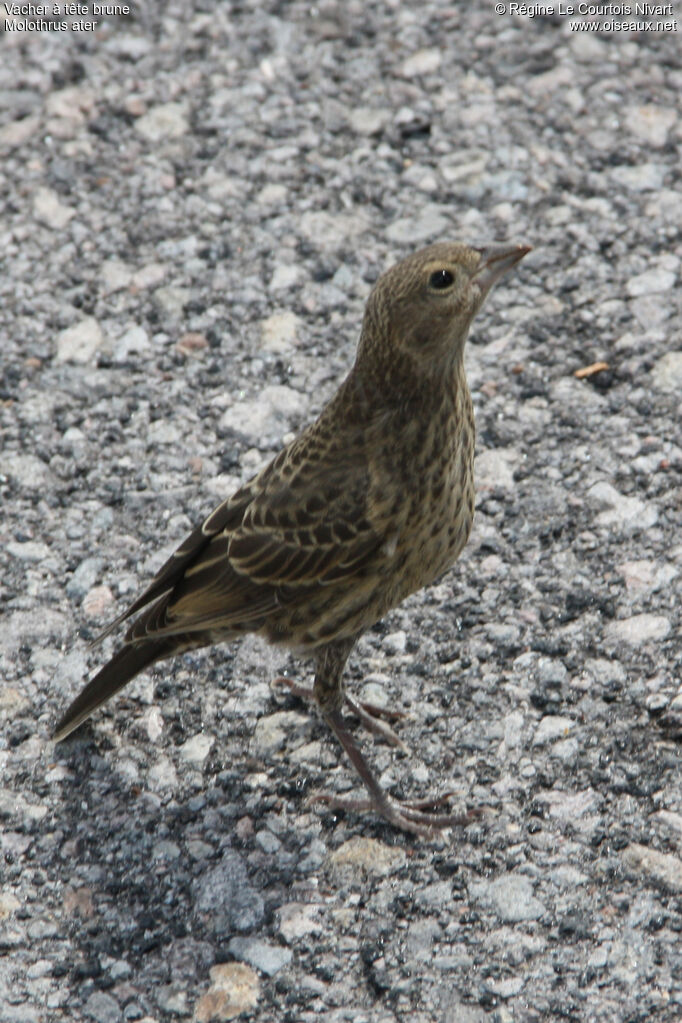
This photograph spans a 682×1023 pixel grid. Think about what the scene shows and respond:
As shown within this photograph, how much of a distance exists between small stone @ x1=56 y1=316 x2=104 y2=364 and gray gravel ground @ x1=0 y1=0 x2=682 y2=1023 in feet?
0.05

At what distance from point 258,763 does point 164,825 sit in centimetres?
40

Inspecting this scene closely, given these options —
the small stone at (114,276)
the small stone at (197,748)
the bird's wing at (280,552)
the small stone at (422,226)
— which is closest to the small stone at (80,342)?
the small stone at (114,276)

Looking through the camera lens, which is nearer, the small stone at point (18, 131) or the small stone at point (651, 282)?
the small stone at point (651, 282)

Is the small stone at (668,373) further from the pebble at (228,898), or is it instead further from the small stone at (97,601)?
the pebble at (228,898)

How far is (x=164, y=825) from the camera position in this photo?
4422 mm

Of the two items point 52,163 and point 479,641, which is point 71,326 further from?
point 479,641

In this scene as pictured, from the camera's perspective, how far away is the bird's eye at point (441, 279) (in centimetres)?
433

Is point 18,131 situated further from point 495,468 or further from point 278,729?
point 278,729

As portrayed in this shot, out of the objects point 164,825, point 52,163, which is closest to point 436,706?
point 164,825

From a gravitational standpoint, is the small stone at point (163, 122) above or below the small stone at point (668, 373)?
above

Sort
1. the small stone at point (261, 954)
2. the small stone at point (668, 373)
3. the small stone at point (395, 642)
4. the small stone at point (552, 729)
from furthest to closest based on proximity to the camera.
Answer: the small stone at point (668, 373), the small stone at point (395, 642), the small stone at point (552, 729), the small stone at point (261, 954)

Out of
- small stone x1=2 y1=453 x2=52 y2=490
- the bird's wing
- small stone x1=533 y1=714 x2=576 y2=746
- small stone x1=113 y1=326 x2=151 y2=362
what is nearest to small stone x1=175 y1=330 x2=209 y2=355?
small stone x1=113 y1=326 x2=151 y2=362

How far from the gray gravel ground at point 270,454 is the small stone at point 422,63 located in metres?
0.03

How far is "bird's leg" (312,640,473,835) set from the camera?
4.30 metres
